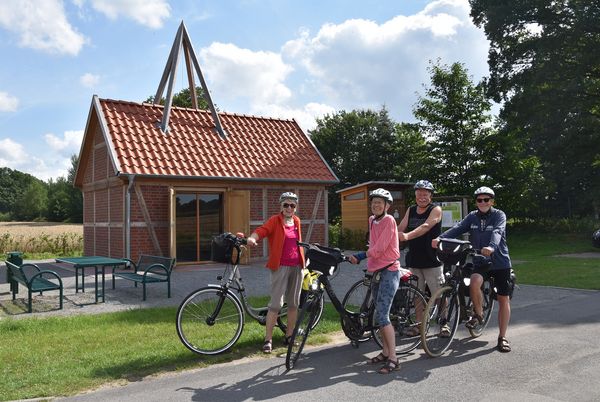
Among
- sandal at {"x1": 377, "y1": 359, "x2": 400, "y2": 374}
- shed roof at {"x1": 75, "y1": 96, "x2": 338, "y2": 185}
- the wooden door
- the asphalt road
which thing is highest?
shed roof at {"x1": 75, "y1": 96, "x2": 338, "y2": 185}

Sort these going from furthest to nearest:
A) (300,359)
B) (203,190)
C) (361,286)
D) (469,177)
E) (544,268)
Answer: (469,177), (203,190), (544,268), (361,286), (300,359)

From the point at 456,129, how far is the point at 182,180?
44.9ft

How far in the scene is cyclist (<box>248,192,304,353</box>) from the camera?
229 inches

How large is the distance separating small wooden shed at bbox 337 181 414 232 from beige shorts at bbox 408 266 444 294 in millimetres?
15198

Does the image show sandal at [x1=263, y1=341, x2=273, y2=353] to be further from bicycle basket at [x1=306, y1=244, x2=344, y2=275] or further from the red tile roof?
the red tile roof

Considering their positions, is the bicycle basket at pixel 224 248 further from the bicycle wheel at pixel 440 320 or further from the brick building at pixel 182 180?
the brick building at pixel 182 180

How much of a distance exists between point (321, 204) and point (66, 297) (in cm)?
1007

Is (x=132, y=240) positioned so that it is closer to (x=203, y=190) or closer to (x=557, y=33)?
(x=203, y=190)

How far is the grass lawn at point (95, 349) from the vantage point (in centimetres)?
484

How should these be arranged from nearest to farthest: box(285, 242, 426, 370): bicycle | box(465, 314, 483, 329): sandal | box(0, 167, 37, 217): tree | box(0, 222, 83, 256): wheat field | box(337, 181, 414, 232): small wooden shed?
1. box(285, 242, 426, 370): bicycle
2. box(465, 314, 483, 329): sandal
3. box(337, 181, 414, 232): small wooden shed
4. box(0, 222, 83, 256): wheat field
5. box(0, 167, 37, 217): tree

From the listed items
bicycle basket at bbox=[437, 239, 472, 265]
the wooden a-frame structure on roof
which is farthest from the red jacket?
the wooden a-frame structure on roof

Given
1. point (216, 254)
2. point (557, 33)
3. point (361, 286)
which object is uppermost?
point (557, 33)

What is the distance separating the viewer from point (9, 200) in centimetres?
10244

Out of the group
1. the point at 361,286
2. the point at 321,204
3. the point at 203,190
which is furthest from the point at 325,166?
the point at 361,286
